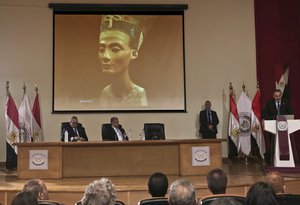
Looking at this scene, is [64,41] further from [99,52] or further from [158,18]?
[158,18]

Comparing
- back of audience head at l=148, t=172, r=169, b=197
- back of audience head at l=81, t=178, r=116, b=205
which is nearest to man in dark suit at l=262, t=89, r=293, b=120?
back of audience head at l=148, t=172, r=169, b=197

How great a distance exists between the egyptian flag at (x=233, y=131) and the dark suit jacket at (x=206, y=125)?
30 cm

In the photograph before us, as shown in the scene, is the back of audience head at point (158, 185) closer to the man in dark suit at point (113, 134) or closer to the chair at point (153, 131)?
the chair at point (153, 131)

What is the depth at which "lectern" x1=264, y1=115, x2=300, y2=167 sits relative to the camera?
21.6 ft

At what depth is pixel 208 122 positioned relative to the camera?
9.38 meters

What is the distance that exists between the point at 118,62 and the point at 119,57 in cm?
11

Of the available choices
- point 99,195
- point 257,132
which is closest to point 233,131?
point 257,132

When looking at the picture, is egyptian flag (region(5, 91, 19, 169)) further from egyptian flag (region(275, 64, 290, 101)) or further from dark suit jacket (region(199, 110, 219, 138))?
egyptian flag (region(275, 64, 290, 101))

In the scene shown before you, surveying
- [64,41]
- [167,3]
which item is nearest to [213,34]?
[167,3]

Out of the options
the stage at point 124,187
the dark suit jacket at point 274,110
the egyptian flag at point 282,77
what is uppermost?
the egyptian flag at point 282,77

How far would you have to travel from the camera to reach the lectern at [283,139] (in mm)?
6598

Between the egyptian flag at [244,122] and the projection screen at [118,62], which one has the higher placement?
the projection screen at [118,62]

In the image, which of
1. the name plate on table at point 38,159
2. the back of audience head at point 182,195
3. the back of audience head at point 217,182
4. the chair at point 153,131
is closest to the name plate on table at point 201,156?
the chair at point 153,131

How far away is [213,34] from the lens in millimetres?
9906
